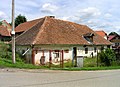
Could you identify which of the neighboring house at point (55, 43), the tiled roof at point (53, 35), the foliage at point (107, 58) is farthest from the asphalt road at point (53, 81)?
the tiled roof at point (53, 35)

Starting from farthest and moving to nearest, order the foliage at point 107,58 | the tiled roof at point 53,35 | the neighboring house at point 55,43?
1. the tiled roof at point 53,35
2. the neighboring house at point 55,43
3. the foliage at point 107,58

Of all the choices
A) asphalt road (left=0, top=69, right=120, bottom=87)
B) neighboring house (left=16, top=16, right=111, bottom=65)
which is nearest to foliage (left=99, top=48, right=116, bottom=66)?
neighboring house (left=16, top=16, right=111, bottom=65)

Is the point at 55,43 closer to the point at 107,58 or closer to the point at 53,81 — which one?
the point at 107,58

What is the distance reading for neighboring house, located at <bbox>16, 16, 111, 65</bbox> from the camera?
2562cm

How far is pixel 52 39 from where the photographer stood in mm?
29031

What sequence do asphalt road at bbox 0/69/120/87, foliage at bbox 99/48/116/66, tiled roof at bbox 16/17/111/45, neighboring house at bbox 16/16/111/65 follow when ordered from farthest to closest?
tiled roof at bbox 16/17/111/45 → neighboring house at bbox 16/16/111/65 → foliage at bbox 99/48/116/66 → asphalt road at bbox 0/69/120/87

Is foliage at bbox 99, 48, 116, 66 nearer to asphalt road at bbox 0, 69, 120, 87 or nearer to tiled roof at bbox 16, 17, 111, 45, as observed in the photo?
tiled roof at bbox 16, 17, 111, 45

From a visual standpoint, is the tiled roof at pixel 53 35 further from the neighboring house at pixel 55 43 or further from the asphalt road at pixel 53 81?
the asphalt road at pixel 53 81

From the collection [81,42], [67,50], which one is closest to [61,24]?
[81,42]

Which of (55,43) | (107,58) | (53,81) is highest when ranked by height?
(55,43)

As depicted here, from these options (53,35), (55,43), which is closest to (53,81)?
(55,43)

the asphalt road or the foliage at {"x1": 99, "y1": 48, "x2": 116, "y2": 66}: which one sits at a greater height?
the foliage at {"x1": 99, "y1": 48, "x2": 116, "y2": 66}

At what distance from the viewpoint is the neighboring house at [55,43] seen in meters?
25.6

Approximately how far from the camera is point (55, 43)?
28219mm
